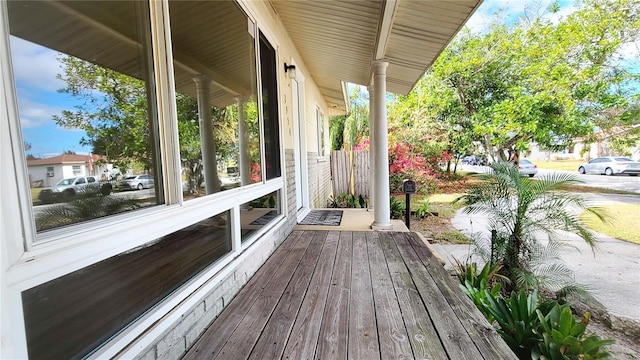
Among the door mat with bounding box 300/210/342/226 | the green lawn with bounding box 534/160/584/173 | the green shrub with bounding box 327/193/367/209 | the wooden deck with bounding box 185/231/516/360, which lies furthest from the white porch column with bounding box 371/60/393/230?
the green lawn with bounding box 534/160/584/173

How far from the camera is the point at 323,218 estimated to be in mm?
4961

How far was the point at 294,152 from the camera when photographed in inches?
178

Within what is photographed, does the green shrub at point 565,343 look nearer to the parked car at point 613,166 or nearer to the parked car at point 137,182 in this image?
the parked car at point 137,182

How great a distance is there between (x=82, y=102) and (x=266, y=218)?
2125 millimetres

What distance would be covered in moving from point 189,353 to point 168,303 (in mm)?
333

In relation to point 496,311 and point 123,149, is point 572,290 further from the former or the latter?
point 123,149

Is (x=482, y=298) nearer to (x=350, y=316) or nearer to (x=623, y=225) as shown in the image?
(x=350, y=316)

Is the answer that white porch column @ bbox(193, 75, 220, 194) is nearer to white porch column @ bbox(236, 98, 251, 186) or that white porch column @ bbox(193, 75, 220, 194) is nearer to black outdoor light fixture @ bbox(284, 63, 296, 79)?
white porch column @ bbox(236, 98, 251, 186)

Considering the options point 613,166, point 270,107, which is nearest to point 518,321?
point 270,107

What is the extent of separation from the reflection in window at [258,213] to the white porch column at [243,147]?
0.25m

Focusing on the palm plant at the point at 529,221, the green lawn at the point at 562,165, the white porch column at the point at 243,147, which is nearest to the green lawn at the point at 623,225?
the palm plant at the point at 529,221

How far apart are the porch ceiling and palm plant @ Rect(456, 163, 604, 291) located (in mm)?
1920

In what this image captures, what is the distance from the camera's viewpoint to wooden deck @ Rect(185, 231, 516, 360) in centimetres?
156

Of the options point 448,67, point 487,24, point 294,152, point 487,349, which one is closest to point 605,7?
point 487,24
